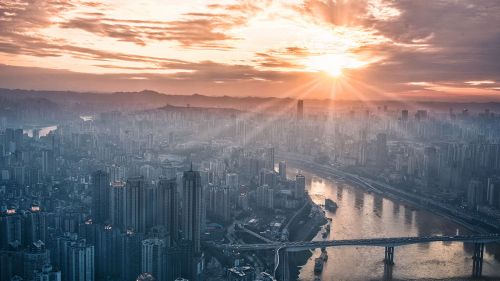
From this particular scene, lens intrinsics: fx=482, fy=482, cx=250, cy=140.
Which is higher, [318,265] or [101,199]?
[101,199]

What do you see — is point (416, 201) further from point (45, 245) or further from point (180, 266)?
point (45, 245)

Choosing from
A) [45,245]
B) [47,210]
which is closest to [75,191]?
[47,210]

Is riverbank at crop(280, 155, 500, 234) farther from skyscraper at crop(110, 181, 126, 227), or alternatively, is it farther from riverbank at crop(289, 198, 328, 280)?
skyscraper at crop(110, 181, 126, 227)

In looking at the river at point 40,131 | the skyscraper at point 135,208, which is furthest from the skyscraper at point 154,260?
the river at point 40,131

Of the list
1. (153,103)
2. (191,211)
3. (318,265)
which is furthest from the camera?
(153,103)

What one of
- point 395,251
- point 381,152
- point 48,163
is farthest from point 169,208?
point 381,152

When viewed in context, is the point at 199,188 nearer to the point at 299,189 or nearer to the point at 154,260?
the point at 154,260

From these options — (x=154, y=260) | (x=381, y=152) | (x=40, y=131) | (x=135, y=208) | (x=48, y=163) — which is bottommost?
(x=154, y=260)
